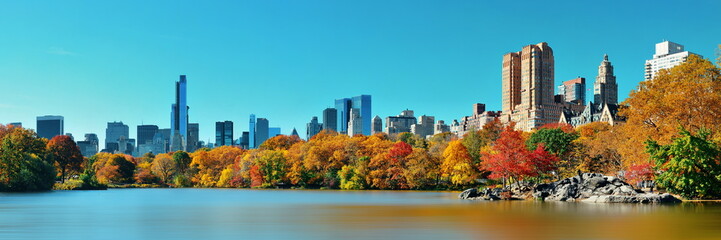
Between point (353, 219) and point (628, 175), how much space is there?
25.6 m

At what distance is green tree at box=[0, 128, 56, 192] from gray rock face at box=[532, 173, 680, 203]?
174 feet

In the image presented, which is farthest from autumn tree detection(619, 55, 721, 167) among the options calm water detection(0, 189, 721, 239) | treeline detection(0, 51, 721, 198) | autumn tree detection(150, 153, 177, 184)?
autumn tree detection(150, 153, 177, 184)

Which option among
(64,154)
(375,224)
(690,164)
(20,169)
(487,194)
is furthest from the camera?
(64,154)

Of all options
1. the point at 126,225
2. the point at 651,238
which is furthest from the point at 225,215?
the point at 651,238

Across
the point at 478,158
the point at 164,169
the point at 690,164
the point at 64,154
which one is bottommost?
the point at 164,169

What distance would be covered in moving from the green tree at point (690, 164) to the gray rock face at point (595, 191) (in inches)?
54.2

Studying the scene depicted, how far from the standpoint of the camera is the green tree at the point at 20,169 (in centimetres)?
6875

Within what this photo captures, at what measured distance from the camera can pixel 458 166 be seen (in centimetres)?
7050

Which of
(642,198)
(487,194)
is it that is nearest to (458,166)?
(487,194)

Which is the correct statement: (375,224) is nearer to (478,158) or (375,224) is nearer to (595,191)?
(595,191)

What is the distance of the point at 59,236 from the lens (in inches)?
911

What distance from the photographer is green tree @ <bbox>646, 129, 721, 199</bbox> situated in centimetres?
3947

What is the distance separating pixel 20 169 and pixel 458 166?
46.6 meters

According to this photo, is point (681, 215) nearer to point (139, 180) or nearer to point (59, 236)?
point (59, 236)
